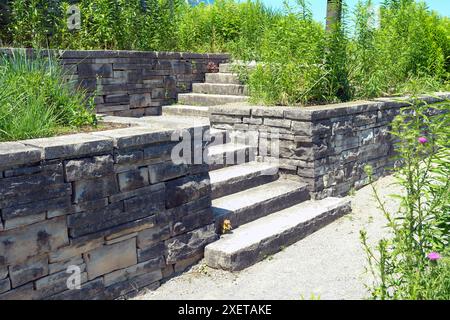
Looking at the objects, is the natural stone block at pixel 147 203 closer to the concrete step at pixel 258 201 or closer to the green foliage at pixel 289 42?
the concrete step at pixel 258 201

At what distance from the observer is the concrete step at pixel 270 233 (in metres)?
3.88

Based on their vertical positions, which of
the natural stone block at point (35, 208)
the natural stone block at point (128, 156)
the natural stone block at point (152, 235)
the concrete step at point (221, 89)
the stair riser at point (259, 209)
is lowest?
the stair riser at point (259, 209)

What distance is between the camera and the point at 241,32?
8797mm

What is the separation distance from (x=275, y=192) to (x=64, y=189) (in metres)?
2.53

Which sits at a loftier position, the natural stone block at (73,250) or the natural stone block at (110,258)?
the natural stone block at (73,250)

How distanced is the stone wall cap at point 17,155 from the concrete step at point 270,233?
5.45 ft

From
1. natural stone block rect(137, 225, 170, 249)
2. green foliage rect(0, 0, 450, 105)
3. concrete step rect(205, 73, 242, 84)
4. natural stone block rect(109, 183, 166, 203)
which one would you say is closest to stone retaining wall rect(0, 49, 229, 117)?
concrete step rect(205, 73, 242, 84)

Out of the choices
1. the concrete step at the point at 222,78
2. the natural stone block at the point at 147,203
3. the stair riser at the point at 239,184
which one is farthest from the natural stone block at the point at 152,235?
the concrete step at the point at 222,78

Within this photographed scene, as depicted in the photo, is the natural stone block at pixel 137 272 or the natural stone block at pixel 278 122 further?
the natural stone block at pixel 278 122

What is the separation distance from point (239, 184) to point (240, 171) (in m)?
0.21

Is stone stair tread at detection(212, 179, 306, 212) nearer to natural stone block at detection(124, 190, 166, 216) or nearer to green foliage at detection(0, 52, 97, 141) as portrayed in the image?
natural stone block at detection(124, 190, 166, 216)

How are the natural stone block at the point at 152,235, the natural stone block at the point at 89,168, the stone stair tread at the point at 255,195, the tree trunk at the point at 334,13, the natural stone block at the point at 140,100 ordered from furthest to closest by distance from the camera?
the natural stone block at the point at 140,100 < the tree trunk at the point at 334,13 < the stone stair tread at the point at 255,195 < the natural stone block at the point at 152,235 < the natural stone block at the point at 89,168

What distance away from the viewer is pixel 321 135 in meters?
5.39

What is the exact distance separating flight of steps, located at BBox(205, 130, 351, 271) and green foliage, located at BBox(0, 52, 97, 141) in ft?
4.78
